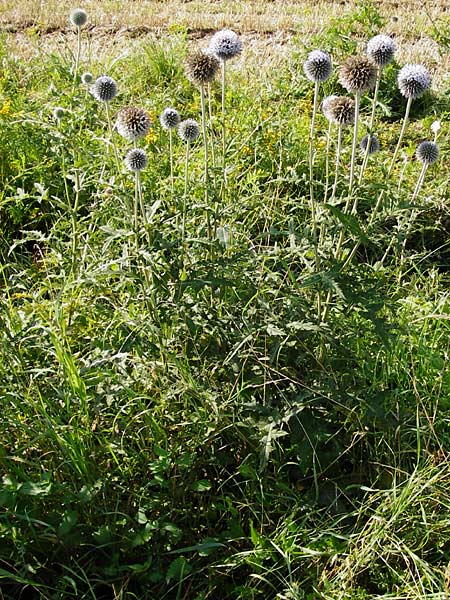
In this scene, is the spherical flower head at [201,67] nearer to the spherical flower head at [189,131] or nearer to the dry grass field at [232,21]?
the spherical flower head at [189,131]

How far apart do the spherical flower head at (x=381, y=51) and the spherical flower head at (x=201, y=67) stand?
56cm

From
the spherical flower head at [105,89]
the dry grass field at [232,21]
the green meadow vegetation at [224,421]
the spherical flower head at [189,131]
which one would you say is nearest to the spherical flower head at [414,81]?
the green meadow vegetation at [224,421]

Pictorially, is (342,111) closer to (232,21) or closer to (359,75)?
(359,75)

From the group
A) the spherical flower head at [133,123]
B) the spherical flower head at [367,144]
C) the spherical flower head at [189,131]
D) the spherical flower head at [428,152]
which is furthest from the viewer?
the spherical flower head at [189,131]

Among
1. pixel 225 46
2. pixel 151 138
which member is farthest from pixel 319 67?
pixel 151 138

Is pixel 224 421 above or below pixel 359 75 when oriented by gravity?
below

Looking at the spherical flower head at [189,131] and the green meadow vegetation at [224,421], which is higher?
the spherical flower head at [189,131]

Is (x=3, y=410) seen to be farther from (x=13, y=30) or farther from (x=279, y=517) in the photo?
(x=13, y=30)

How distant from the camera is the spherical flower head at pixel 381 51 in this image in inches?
96.1

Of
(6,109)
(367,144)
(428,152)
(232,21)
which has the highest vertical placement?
(367,144)

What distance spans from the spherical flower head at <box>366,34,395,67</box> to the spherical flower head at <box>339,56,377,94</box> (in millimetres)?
26

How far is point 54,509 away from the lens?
225 cm

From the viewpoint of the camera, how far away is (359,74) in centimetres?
244

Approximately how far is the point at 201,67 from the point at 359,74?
573 millimetres
